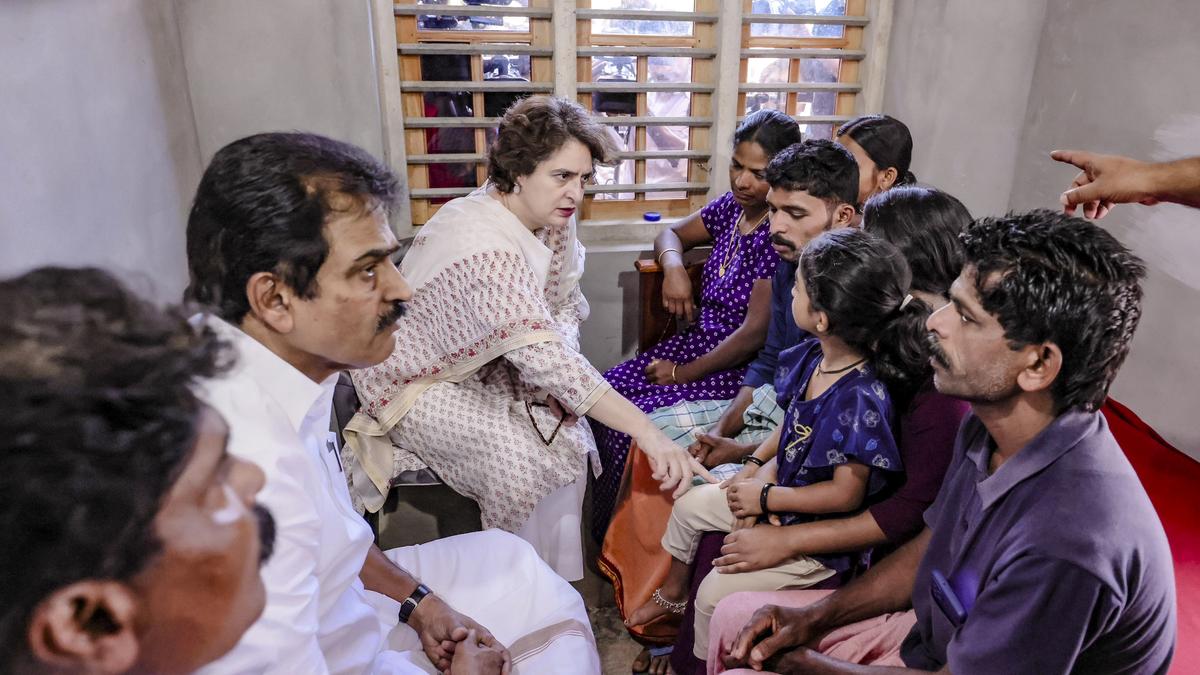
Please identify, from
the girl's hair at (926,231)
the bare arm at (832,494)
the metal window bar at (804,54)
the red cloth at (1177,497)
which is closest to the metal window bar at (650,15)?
the metal window bar at (804,54)

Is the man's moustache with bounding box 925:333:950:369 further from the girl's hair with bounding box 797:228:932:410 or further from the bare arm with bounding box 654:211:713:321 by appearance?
the bare arm with bounding box 654:211:713:321

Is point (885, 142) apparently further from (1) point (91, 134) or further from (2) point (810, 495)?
(1) point (91, 134)

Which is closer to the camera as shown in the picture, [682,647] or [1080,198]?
[1080,198]

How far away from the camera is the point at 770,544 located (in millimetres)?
1592

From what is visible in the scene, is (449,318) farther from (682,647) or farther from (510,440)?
(682,647)

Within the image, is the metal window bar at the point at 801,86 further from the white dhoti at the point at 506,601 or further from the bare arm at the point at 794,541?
the white dhoti at the point at 506,601

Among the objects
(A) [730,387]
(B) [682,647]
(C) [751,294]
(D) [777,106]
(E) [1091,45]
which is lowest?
(B) [682,647]

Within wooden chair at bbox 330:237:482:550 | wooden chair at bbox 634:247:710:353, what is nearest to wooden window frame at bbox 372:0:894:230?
wooden chair at bbox 634:247:710:353

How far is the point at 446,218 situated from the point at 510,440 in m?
0.59

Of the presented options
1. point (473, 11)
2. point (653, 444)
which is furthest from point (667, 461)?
point (473, 11)

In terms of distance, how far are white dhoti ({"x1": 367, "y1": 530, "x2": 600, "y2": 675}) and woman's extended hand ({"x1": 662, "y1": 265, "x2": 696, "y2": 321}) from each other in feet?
3.94

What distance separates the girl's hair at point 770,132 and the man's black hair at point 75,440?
7.27 feet

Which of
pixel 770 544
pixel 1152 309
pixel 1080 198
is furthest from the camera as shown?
pixel 1152 309

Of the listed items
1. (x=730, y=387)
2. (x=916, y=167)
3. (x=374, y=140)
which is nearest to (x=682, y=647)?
(x=730, y=387)
